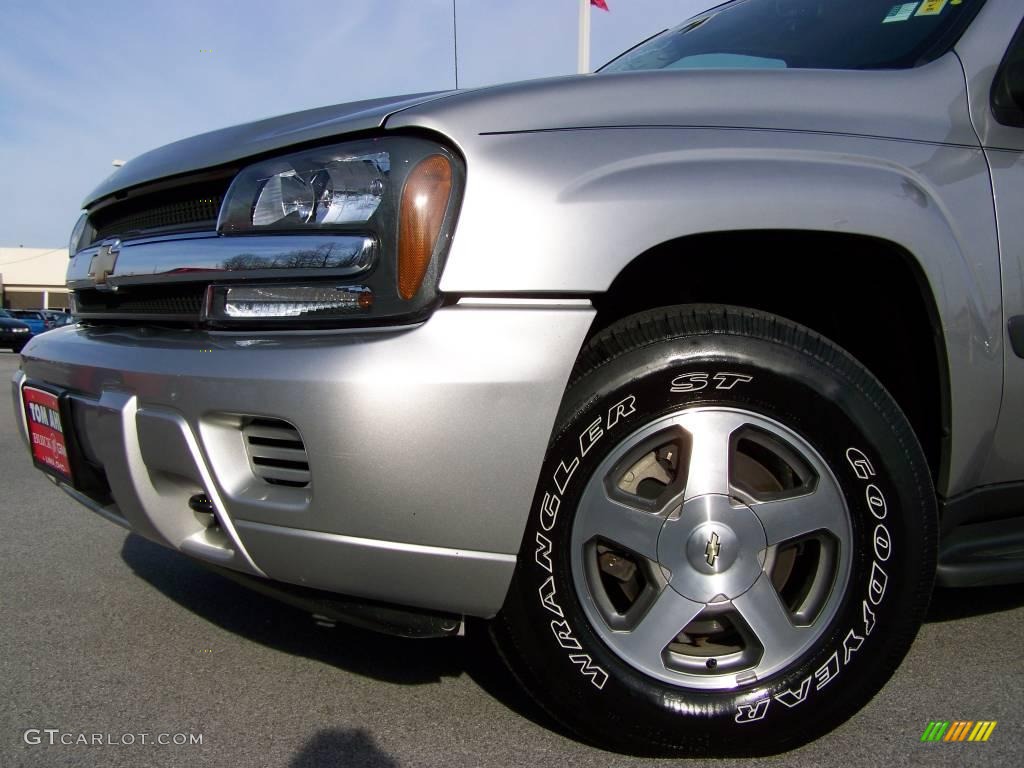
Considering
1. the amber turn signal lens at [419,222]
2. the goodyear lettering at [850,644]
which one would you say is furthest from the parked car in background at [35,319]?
the goodyear lettering at [850,644]

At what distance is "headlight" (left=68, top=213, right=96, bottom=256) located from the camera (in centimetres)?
231

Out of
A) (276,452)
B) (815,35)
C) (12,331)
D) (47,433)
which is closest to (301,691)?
(276,452)

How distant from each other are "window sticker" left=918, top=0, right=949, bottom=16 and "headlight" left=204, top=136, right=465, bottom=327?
1384 mm

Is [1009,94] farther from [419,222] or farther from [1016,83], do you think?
[419,222]

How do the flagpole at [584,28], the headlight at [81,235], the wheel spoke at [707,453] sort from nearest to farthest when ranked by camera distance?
the wheel spoke at [707,453]
the headlight at [81,235]
the flagpole at [584,28]

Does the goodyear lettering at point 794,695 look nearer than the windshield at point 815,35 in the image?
Yes

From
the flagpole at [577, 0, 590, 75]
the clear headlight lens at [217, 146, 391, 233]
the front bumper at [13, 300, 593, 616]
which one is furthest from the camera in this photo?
the flagpole at [577, 0, 590, 75]

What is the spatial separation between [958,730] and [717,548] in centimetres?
76

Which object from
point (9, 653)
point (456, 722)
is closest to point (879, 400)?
point (456, 722)

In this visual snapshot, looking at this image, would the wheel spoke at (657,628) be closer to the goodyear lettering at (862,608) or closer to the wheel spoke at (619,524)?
the wheel spoke at (619,524)

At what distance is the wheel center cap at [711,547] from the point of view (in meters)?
1.57

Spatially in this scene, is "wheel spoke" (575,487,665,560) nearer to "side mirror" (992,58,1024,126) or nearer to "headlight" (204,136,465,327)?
"headlight" (204,136,465,327)

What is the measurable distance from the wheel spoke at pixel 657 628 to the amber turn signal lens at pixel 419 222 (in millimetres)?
831

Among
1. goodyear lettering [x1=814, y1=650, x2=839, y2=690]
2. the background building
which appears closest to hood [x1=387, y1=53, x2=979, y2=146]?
goodyear lettering [x1=814, y1=650, x2=839, y2=690]
